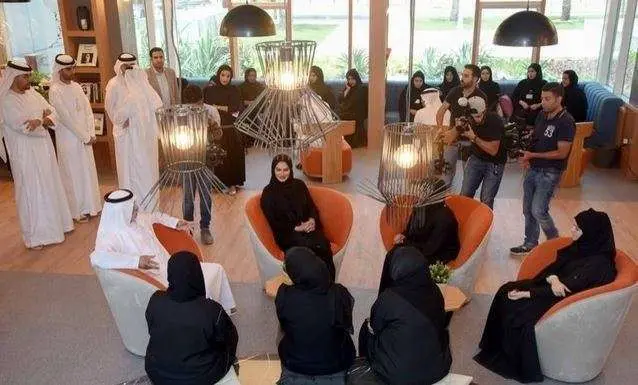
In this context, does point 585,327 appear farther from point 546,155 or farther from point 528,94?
point 528,94

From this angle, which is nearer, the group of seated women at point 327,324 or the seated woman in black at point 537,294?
the group of seated women at point 327,324

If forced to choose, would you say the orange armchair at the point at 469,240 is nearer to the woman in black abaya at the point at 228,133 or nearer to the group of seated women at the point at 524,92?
the woman in black abaya at the point at 228,133

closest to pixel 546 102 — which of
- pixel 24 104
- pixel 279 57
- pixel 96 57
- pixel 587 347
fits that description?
pixel 587 347

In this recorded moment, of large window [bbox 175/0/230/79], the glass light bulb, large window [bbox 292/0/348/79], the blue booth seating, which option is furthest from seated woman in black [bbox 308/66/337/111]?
the glass light bulb

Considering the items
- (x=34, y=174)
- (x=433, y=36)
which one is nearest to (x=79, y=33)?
(x=34, y=174)

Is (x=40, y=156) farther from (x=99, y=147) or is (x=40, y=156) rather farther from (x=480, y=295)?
(x=480, y=295)

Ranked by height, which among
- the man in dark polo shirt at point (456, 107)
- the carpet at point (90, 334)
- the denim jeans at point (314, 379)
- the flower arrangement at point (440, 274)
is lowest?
the carpet at point (90, 334)

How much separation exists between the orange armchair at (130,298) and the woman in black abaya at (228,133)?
310 cm

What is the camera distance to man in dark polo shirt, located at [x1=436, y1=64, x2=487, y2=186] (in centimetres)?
580

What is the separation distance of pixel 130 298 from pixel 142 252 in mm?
322

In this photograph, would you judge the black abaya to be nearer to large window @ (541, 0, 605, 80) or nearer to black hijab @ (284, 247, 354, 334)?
black hijab @ (284, 247, 354, 334)

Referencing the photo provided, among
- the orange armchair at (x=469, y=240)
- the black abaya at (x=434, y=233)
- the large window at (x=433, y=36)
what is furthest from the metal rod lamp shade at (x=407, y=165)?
the large window at (x=433, y=36)

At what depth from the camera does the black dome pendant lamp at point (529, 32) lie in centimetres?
464

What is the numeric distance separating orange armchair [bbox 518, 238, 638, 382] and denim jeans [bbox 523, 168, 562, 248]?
4.85 feet
